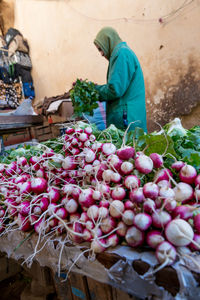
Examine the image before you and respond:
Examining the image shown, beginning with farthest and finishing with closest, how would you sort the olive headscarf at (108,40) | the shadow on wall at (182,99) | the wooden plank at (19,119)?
1. the shadow on wall at (182,99)
2. the olive headscarf at (108,40)
3. the wooden plank at (19,119)

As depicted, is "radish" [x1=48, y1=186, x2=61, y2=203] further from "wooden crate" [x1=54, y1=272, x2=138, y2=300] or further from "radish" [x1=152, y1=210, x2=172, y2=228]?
"radish" [x1=152, y1=210, x2=172, y2=228]

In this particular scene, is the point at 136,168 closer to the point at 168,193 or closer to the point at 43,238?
the point at 168,193

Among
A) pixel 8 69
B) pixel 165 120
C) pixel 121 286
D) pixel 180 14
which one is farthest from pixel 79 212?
pixel 8 69

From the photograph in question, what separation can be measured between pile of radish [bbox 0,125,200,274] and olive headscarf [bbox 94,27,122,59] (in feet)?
5.87

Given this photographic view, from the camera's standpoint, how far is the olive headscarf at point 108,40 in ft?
7.47

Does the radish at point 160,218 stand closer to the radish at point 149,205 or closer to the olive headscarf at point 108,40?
the radish at point 149,205

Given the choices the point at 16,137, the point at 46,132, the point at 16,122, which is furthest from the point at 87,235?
the point at 46,132

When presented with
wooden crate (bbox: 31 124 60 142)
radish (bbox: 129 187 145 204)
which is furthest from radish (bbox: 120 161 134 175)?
wooden crate (bbox: 31 124 60 142)

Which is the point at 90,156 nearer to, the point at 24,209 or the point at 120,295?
the point at 24,209

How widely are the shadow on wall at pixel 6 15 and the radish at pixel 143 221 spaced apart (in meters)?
9.18

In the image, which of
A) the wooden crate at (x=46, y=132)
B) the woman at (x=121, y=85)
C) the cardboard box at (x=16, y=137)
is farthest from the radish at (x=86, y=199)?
the wooden crate at (x=46, y=132)

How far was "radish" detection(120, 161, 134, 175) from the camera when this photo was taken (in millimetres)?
724

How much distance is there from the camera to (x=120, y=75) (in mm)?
2025

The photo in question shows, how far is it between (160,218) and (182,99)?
3134 millimetres
